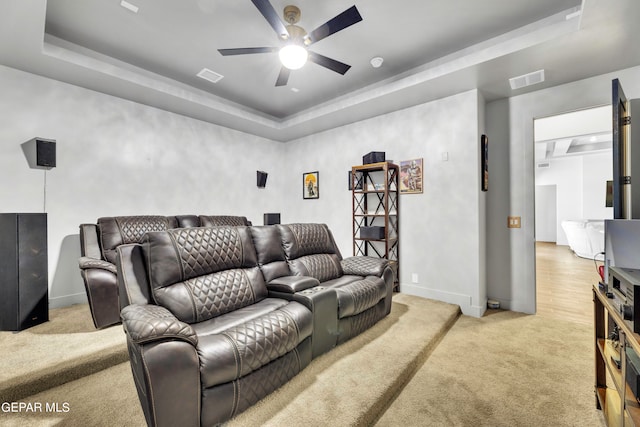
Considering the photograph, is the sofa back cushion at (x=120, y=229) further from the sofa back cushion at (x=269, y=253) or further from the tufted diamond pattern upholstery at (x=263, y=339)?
the tufted diamond pattern upholstery at (x=263, y=339)

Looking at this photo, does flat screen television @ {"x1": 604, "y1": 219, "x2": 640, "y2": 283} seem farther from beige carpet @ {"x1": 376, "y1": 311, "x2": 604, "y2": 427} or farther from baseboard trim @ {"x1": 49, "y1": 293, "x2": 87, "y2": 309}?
baseboard trim @ {"x1": 49, "y1": 293, "x2": 87, "y2": 309}

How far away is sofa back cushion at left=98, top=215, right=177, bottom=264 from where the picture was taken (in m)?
3.11

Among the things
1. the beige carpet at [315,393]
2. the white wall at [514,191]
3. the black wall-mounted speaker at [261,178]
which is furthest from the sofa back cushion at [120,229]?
the white wall at [514,191]

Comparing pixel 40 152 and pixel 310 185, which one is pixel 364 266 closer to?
pixel 310 185

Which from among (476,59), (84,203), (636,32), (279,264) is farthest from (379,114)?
(84,203)

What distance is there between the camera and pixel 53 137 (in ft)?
10.7

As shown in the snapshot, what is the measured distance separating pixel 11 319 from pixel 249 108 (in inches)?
154

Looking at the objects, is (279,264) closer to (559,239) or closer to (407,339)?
(407,339)

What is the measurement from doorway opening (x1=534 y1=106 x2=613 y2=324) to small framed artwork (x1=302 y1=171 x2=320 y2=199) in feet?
12.0

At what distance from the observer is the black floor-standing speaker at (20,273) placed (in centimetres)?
252

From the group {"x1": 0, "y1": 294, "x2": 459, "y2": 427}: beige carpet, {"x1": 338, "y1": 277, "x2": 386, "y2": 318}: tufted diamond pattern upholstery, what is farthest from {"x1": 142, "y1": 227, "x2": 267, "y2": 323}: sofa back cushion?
{"x1": 338, "y1": 277, "x2": 386, "y2": 318}: tufted diamond pattern upholstery

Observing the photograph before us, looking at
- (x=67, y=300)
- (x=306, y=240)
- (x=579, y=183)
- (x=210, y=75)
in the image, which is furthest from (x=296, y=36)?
(x=579, y=183)

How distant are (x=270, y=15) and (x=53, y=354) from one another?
303 centimetres

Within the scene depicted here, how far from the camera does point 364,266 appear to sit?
126 inches
